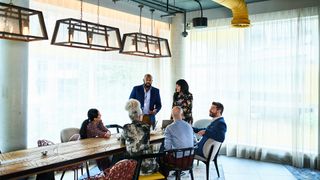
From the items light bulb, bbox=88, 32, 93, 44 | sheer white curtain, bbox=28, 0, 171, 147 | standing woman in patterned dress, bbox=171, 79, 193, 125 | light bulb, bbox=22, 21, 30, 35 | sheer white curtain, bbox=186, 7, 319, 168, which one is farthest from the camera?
sheer white curtain, bbox=186, 7, 319, 168

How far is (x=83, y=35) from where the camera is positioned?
3508mm

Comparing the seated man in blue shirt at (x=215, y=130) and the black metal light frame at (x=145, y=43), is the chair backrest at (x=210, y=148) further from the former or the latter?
the black metal light frame at (x=145, y=43)

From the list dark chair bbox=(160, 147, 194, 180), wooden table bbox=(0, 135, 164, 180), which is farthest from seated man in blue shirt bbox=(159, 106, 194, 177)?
wooden table bbox=(0, 135, 164, 180)

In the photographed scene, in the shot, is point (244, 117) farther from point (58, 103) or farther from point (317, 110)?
point (58, 103)

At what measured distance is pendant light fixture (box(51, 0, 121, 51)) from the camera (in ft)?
11.0

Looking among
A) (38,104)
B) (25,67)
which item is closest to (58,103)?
(38,104)

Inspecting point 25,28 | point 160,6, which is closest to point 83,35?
point 25,28

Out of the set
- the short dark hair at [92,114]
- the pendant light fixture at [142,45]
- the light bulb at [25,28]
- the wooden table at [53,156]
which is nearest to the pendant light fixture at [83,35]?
the pendant light fixture at [142,45]

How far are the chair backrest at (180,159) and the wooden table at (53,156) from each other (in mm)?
668

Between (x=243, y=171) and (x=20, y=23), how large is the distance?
4.21m

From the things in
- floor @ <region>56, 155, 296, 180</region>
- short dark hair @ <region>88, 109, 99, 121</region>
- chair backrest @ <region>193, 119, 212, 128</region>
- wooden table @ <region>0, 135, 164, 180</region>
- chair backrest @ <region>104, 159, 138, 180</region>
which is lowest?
floor @ <region>56, 155, 296, 180</region>

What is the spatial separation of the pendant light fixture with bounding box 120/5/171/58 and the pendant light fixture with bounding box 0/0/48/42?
1.30 m

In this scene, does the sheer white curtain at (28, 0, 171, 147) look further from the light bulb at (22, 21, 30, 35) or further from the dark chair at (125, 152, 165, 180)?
the dark chair at (125, 152, 165, 180)

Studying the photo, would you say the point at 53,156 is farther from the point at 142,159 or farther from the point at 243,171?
the point at 243,171
